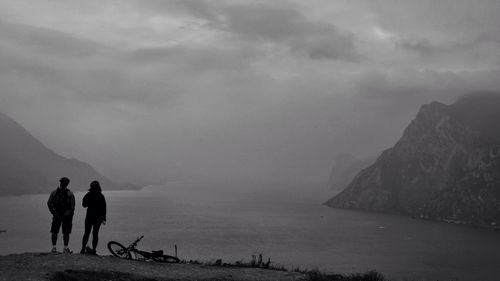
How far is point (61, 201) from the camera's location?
22.6m

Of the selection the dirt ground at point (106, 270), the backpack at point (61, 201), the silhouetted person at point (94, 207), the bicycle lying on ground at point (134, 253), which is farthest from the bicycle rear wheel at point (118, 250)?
the backpack at point (61, 201)

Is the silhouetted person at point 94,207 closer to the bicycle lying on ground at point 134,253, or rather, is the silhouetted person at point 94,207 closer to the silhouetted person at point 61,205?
the silhouetted person at point 61,205

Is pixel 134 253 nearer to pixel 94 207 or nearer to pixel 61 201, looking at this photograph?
pixel 94 207

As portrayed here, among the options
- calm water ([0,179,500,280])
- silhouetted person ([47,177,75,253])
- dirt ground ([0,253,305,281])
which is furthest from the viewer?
calm water ([0,179,500,280])

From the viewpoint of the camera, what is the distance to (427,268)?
125 metres

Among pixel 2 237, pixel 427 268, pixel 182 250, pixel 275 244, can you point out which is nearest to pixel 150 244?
pixel 182 250

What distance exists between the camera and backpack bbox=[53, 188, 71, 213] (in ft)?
73.9

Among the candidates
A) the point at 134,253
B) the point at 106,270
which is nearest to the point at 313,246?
the point at 134,253

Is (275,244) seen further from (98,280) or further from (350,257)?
(98,280)

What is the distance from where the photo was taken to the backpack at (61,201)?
22516mm

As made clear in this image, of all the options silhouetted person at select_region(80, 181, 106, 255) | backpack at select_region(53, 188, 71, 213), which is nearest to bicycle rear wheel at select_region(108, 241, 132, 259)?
A: silhouetted person at select_region(80, 181, 106, 255)

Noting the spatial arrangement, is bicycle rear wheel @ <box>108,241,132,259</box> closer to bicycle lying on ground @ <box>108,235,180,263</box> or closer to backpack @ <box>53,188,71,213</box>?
bicycle lying on ground @ <box>108,235,180,263</box>

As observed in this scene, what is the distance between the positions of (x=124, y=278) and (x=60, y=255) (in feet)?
16.7

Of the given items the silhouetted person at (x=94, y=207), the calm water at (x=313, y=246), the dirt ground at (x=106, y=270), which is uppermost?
the silhouetted person at (x=94, y=207)
